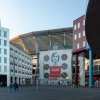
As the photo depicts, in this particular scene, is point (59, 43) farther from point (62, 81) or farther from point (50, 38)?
point (62, 81)

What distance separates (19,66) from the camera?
141 m

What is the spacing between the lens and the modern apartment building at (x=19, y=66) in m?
124

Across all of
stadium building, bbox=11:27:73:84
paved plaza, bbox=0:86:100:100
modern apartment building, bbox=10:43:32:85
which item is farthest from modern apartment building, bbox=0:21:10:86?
paved plaza, bbox=0:86:100:100

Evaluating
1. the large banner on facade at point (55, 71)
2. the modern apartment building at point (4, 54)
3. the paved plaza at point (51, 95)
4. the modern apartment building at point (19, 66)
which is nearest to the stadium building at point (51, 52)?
the large banner on facade at point (55, 71)

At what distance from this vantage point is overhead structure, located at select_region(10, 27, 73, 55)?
17100cm

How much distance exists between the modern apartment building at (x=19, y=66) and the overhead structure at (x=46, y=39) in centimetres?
1587

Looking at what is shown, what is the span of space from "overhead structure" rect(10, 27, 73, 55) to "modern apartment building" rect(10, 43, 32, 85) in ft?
52.1

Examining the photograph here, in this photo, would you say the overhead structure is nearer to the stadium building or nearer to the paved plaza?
the stadium building

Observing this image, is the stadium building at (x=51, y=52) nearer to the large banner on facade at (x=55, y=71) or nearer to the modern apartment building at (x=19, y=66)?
the large banner on facade at (x=55, y=71)

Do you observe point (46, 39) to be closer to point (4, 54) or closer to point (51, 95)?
point (4, 54)

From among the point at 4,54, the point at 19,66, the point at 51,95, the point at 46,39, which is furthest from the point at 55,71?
the point at 51,95

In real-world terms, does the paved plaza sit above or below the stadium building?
below

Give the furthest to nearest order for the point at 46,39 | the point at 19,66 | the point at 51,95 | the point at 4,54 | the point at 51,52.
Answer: the point at 46,39 < the point at 51,52 < the point at 19,66 < the point at 4,54 < the point at 51,95

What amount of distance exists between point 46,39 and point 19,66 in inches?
1589
